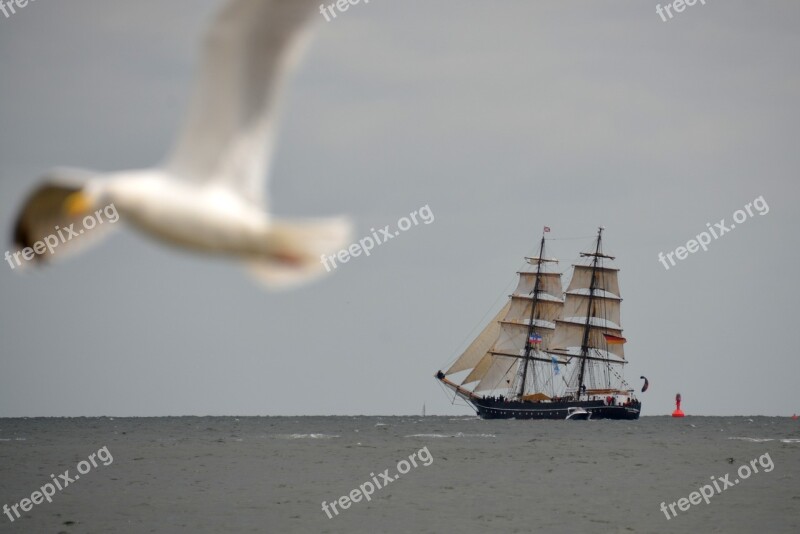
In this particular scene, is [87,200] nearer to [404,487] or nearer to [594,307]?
[404,487]

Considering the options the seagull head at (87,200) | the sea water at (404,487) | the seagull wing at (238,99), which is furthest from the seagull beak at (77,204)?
the sea water at (404,487)

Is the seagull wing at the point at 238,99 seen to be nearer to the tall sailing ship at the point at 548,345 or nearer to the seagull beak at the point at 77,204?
the seagull beak at the point at 77,204

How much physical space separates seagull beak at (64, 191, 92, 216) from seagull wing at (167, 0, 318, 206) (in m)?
0.41

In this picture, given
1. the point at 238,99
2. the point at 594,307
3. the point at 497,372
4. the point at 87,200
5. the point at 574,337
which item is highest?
the point at 594,307

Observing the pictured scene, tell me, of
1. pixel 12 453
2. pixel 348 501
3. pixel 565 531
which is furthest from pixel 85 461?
pixel 565 531

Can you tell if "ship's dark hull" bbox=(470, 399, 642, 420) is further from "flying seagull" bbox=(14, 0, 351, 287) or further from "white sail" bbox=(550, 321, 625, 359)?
"flying seagull" bbox=(14, 0, 351, 287)

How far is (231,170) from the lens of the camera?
16.7 feet

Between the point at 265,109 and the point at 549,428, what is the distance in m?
92.3

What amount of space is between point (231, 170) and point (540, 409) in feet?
352

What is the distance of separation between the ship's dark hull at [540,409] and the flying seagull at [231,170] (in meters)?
106

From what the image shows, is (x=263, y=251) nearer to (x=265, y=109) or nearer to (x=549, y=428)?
(x=265, y=109)

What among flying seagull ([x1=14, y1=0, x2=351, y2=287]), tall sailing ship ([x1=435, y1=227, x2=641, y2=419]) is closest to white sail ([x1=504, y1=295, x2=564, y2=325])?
tall sailing ship ([x1=435, y1=227, x2=641, y2=419])

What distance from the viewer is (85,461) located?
54.3m

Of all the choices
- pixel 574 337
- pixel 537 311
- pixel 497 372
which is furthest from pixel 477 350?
pixel 574 337
